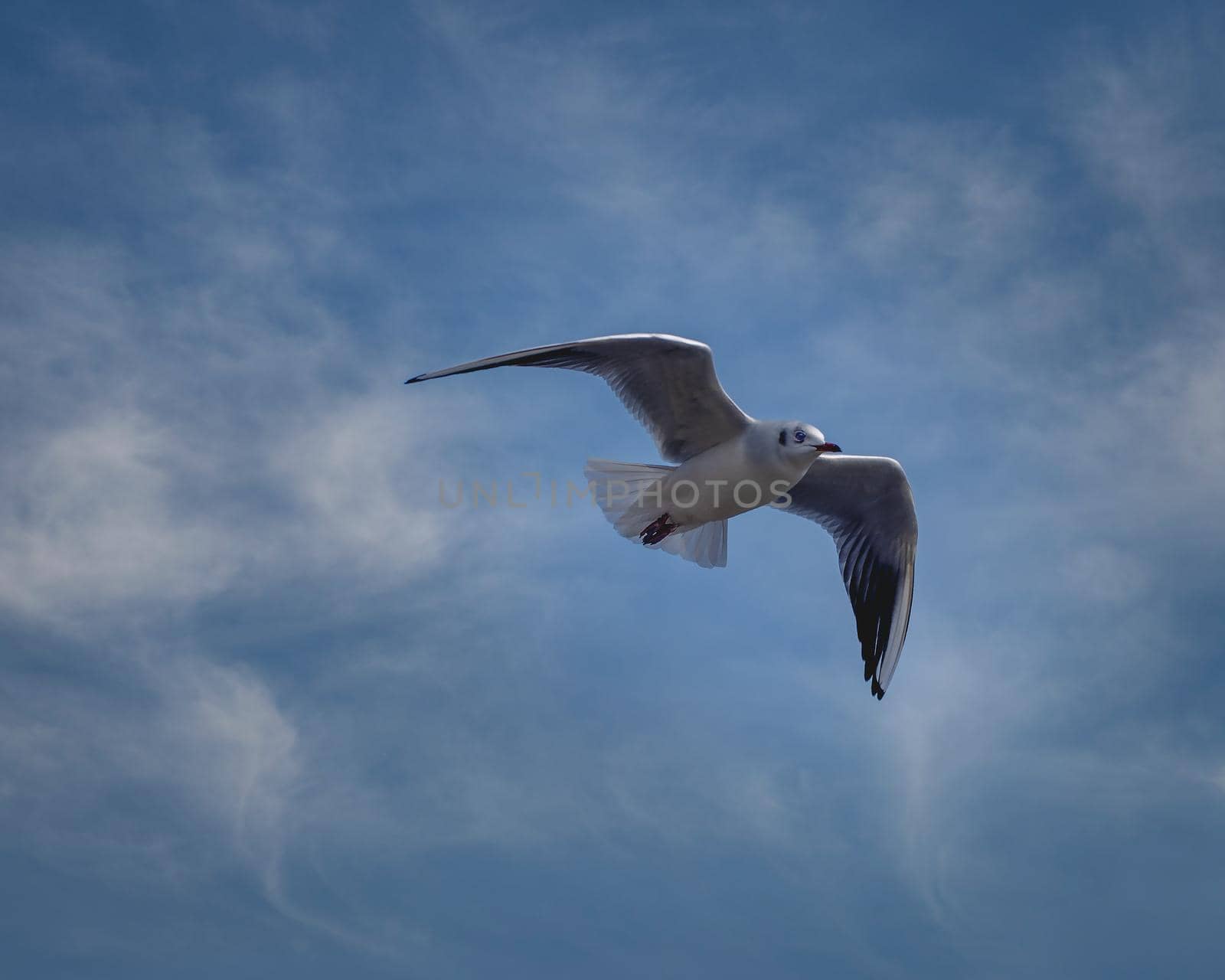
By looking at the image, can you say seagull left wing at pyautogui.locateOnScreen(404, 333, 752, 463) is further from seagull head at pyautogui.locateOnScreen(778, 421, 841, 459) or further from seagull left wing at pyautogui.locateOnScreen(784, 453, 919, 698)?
seagull left wing at pyautogui.locateOnScreen(784, 453, 919, 698)

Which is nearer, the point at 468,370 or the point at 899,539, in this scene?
the point at 468,370

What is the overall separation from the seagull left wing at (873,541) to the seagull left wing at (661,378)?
1489 millimetres

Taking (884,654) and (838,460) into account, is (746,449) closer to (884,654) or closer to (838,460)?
(838,460)

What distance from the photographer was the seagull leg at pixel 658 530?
411 inches

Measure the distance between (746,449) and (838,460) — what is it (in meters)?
1.51

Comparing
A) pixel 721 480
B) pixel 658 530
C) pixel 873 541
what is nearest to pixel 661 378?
pixel 721 480

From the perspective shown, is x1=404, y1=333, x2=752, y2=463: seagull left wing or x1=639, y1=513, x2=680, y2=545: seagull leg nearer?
x1=404, y1=333, x2=752, y2=463: seagull left wing

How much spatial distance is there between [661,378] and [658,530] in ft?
5.01

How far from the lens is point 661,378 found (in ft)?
31.6

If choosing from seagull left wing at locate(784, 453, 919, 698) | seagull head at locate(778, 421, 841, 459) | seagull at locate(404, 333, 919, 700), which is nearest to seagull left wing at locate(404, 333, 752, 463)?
seagull at locate(404, 333, 919, 700)

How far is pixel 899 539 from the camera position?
11.3 metres

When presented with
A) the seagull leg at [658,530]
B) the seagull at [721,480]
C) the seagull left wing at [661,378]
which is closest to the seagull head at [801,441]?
the seagull at [721,480]

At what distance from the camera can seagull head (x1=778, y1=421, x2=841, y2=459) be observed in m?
9.41

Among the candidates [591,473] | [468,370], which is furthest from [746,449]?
[468,370]
